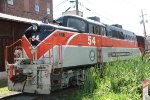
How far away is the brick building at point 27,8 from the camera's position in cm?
3572

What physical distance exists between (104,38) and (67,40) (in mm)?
3904

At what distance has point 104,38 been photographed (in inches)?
631

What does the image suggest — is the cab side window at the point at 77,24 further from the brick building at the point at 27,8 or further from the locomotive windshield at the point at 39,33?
the brick building at the point at 27,8

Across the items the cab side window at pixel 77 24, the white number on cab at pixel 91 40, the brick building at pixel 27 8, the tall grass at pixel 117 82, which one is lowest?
the tall grass at pixel 117 82

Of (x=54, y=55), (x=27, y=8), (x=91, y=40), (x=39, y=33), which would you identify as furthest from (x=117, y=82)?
(x=27, y=8)

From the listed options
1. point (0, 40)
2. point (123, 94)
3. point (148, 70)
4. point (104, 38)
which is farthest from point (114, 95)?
point (0, 40)

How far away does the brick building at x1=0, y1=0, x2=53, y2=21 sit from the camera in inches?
1406

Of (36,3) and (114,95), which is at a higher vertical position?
(36,3)

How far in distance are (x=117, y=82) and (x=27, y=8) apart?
3124cm

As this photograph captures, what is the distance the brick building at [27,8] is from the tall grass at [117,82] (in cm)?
2280

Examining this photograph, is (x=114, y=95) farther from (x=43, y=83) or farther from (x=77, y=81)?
(x=77, y=81)

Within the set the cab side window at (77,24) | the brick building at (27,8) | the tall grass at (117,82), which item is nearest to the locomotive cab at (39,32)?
the cab side window at (77,24)

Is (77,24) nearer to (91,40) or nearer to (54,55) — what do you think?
(91,40)

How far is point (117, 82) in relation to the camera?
33.9ft
